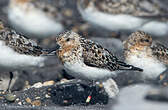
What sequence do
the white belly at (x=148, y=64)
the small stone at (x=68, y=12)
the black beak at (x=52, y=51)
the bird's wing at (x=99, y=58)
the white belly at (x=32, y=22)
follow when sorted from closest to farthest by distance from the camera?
1. the bird's wing at (x=99, y=58)
2. the black beak at (x=52, y=51)
3. the white belly at (x=148, y=64)
4. the white belly at (x=32, y=22)
5. the small stone at (x=68, y=12)

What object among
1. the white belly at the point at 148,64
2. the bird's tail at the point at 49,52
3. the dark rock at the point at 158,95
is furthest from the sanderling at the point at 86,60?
the dark rock at the point at 158,95

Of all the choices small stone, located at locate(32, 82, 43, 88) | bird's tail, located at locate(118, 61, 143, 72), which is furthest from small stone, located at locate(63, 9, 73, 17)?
bird's tail, located at locate(118, 61, 143, 72)

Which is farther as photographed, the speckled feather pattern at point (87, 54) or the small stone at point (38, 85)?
the small stone at point (38, 85)

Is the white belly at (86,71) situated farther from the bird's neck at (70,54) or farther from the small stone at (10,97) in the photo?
the small stone at (10,97)

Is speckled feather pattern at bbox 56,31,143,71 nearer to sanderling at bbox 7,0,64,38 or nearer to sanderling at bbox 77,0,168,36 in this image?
sanderling at bbox 77,0,168,36

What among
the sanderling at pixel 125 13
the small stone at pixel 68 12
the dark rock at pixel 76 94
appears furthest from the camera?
the small stone at pixel 68 12

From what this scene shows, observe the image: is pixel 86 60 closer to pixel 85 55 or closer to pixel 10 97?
pixel 85 55

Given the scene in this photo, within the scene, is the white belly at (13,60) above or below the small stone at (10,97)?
above
